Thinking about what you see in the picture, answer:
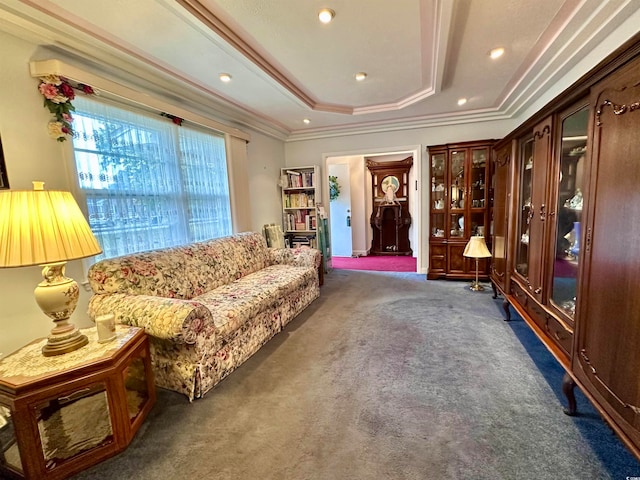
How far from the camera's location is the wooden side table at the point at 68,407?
1296 mm

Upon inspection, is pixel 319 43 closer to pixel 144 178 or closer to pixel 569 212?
pixel 144 178

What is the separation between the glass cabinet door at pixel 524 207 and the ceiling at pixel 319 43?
0.83 m

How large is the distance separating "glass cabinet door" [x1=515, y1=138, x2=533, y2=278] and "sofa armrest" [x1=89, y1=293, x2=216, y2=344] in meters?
2.41

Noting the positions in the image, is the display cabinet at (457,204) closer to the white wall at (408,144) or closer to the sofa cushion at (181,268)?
the white wall at (408,144)

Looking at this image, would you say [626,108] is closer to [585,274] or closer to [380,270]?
[585,274]

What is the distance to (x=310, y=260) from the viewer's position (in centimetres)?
369

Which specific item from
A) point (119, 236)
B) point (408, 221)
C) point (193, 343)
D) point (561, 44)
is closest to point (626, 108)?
point (561, 44)

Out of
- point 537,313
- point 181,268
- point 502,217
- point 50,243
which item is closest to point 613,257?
point 537,313

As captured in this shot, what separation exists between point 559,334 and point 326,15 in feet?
8.10

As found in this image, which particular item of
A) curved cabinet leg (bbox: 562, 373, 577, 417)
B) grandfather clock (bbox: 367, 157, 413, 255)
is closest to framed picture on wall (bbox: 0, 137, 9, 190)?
curved cabinet leg (bbox: 562, 373, 577, 417)

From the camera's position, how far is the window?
89.9 inches

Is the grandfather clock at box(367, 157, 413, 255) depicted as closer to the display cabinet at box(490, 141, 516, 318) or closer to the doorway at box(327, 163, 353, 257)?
the doorway at box(327, 163, 353, 257)

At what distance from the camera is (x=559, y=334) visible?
1.74m

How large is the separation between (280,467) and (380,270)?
420 centimetres
